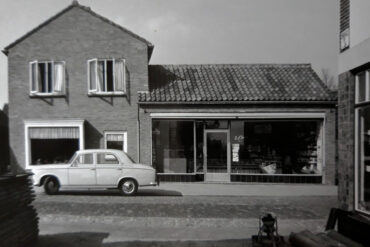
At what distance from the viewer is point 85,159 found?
11.9 meters

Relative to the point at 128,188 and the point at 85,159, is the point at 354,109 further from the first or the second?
the point at 85,159

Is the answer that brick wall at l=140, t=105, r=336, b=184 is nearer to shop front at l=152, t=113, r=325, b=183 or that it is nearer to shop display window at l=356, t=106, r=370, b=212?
shop front at l=152, t=113, r=325, b=183

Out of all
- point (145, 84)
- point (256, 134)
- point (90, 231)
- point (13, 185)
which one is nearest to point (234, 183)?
point (256, 134)

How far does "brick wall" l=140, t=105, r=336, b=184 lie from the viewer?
48.4ft

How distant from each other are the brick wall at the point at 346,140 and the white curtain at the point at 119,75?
9943mm

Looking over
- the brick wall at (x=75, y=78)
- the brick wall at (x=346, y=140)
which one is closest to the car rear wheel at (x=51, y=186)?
the brick wall at (x=75, y=78)

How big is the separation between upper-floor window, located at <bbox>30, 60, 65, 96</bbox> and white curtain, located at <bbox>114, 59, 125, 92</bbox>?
2143mm

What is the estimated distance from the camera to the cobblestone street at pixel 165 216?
6852 mm

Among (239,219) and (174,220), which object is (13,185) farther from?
(239,219)

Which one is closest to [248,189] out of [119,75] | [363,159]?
[119,75]

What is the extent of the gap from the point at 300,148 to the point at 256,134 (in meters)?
1.90

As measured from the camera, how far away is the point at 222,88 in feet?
52.1

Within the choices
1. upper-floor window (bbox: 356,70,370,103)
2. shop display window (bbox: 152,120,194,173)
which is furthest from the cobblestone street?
upper-floor window (bbox: 356,70,370,103)

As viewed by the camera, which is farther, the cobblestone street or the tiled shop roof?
the tiled shop roof
